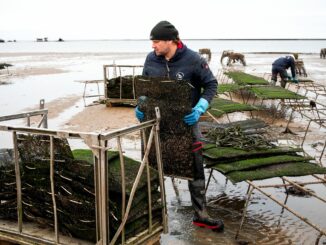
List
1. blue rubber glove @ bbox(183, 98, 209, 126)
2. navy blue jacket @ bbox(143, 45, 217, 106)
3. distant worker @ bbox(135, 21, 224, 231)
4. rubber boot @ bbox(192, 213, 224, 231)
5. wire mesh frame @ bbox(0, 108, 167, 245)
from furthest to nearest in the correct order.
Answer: rubber boot @ bbox(192, 213, 224, 231) → navy blue jacket @ bbox(143, 45, 217, 106) → distant worker @ bbox(135, 21, 224, 231) → blue rubber glove @ bbox(183, 98, 209, 126) → wire mesh frame @ bbox(0, 108, 167, 245)

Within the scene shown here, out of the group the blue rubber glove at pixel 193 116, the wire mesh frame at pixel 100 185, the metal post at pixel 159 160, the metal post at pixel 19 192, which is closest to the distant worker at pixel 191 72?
the blue rubber glove at pixel 193 116

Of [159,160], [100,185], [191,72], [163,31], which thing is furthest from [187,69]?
[100,185]

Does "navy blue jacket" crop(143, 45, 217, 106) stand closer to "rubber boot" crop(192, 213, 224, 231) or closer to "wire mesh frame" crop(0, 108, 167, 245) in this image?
"wire mesh frame" crop(0, 108, 167, 245)

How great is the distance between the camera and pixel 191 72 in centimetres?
490

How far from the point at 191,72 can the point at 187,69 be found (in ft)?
0.21

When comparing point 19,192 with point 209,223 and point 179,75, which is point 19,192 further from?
point 209,223

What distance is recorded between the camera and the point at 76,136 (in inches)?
134

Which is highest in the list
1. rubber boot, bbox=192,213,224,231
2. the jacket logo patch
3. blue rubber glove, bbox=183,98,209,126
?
the jacket logo patch

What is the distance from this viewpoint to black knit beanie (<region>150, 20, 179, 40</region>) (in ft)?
15.3

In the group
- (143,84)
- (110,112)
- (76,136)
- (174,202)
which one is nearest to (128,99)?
(110,112)

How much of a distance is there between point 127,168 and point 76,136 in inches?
37.1

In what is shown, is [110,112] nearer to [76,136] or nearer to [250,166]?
[250,166]

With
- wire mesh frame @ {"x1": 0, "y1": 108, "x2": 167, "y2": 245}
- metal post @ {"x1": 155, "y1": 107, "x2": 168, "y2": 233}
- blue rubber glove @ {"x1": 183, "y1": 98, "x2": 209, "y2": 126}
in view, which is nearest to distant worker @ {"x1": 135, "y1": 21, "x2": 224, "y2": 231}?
blue rubber glove @ {"x1": 183, "y1": 98, "x2": 209, "y2": 126}

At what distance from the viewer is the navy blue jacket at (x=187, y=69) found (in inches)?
192
